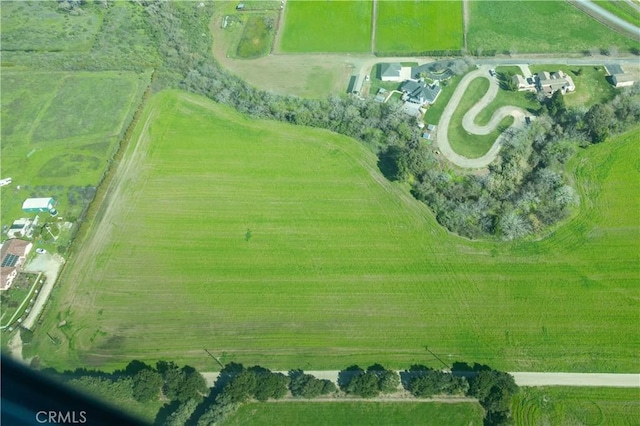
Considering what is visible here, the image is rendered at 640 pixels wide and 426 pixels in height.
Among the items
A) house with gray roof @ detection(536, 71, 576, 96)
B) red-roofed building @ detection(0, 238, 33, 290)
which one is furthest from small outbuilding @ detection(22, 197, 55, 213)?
house with gray roof @ detection(536, 71, 576, 96)

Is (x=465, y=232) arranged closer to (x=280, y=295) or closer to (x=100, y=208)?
(x=280, y=295)

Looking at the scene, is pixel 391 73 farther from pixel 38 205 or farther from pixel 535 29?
pixel 38 205

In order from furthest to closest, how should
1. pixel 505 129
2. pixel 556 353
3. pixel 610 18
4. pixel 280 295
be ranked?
pixel 610 18 → pixel 505 129 → pixel 280 295 → pixel 556 353

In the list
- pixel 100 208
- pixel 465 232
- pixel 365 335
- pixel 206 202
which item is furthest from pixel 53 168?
pixel 465 232

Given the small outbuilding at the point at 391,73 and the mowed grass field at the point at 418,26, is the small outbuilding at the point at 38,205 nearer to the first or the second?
the small outbuilding at the point at 391,73

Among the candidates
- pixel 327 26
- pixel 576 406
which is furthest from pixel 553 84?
pixel 576 406

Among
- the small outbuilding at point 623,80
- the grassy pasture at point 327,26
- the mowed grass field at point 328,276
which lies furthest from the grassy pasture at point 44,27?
the small outbuilding at point 623,80
